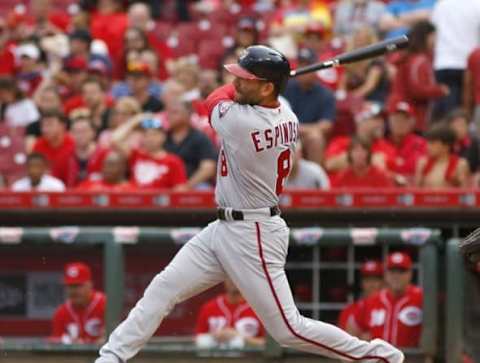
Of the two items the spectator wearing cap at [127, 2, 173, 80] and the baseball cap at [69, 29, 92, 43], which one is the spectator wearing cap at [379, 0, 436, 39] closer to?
the spectator wearing cap at [127, 2, 173, 80]

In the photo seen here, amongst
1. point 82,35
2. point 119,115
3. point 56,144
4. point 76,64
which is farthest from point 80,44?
point 56,144

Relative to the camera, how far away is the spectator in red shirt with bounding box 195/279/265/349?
8.40 meters

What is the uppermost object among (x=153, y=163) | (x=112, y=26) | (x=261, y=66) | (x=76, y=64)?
(x=112, y=26)

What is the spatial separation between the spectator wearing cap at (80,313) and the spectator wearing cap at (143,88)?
3.10 meters

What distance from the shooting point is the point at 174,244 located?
8.59 metres

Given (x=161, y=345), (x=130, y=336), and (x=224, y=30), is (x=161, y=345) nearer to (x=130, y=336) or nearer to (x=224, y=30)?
(x=130, y=336)

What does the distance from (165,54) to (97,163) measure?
3.21 m

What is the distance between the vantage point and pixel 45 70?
41.5ft

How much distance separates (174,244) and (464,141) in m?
2.46

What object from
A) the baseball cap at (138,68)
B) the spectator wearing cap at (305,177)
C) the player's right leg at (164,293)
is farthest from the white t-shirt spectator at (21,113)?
the player's right leg at (164,293)

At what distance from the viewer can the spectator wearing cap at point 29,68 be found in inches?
490

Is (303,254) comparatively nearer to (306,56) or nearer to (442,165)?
(442,165)

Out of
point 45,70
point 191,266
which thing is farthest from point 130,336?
point 45,70

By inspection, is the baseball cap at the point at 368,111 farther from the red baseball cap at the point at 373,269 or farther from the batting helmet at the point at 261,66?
the batting helmet at the point at 261,66
